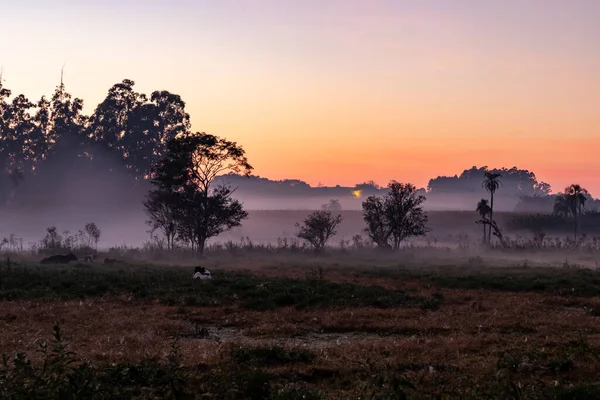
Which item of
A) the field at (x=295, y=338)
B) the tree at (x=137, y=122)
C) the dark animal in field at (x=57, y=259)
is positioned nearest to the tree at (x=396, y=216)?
the field at (x=295, y=338)

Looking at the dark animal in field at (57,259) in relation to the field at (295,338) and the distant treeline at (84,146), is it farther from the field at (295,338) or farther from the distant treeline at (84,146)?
the distant treeline at (84,146)

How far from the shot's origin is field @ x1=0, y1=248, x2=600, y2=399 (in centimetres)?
829

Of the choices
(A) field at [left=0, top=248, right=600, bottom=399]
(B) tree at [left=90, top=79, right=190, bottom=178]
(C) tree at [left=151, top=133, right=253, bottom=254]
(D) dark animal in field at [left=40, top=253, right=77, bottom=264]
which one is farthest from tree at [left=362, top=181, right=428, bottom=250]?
(B) tree at [left=90, top=79, right=190, bottom=178]

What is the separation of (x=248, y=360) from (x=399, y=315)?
861cm

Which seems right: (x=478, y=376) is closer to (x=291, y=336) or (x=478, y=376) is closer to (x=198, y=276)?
(x=291, y=336)

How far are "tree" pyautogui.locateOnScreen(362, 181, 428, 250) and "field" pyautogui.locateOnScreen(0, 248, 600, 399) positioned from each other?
115 feet

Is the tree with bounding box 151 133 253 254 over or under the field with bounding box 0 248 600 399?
over

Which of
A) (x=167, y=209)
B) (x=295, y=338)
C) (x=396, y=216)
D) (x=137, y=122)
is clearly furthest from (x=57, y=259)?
(x=137, y=122)

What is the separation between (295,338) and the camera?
1497cm

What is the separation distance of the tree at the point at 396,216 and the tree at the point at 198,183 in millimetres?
17563

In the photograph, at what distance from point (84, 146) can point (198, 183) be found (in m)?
66.9

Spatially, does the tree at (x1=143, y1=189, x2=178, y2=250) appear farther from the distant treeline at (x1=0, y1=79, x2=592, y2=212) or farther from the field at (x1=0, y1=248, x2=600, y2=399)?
the distant treeline at (x1=0, y1=79, x2=592, y2=212)

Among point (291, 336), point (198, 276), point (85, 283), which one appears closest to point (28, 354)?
point (291, 336)

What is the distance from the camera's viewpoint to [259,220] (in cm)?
18100
